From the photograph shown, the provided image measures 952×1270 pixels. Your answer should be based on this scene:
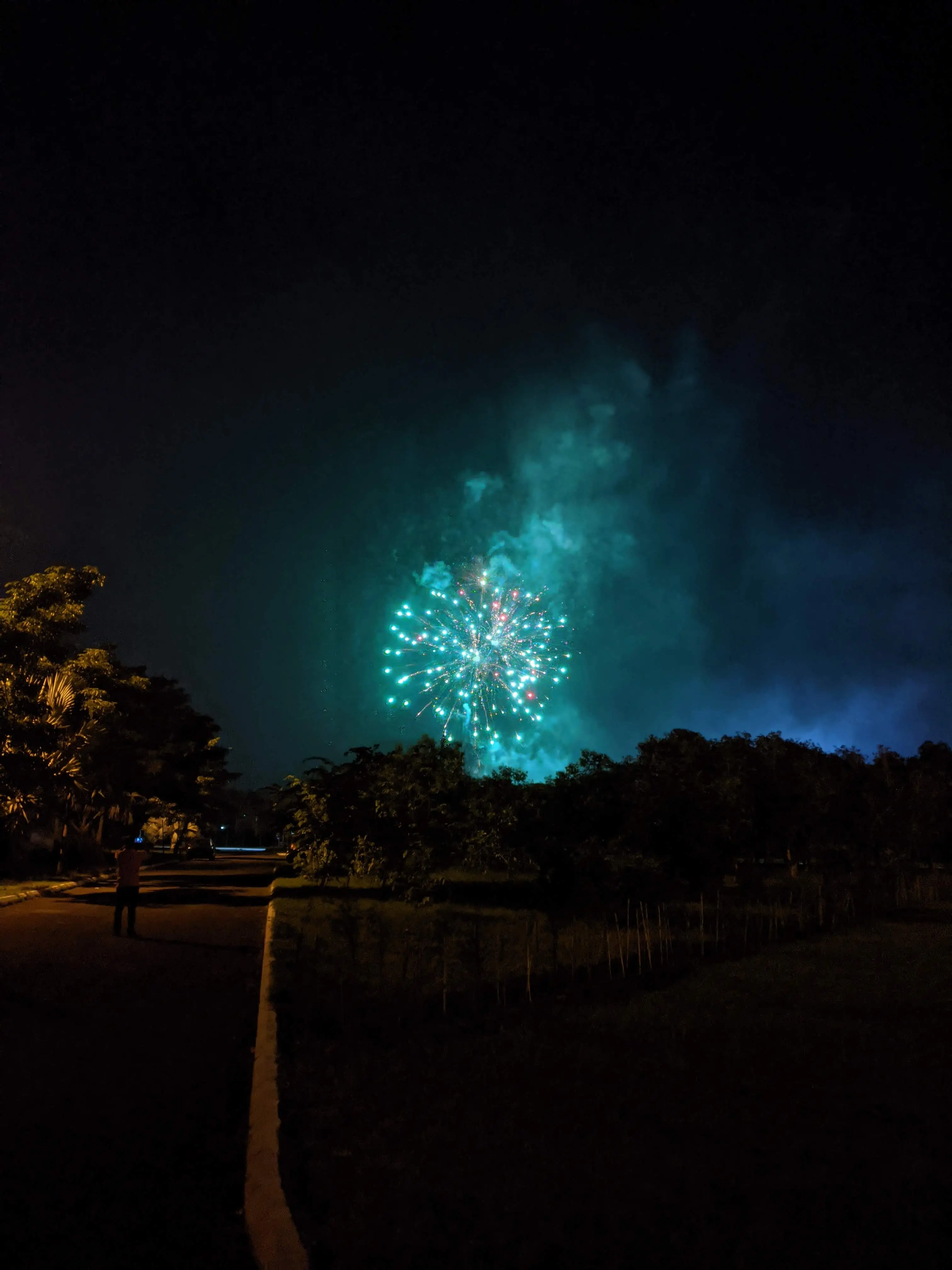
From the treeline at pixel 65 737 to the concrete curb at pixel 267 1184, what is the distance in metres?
19.2

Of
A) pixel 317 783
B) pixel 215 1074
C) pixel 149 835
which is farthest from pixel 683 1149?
pixel 149 835

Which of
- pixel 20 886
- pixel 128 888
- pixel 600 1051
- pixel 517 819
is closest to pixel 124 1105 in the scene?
pixel 600 1051

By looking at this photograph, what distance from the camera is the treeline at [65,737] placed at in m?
24.2

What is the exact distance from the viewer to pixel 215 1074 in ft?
23.9

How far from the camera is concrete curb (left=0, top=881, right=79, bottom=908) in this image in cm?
2230

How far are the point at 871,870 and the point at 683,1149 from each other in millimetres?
31886

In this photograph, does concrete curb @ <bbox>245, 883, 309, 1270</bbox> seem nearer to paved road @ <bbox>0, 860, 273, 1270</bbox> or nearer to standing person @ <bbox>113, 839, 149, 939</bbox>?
paved road @ <bbox>0, 860, 273, 1270</bbox>

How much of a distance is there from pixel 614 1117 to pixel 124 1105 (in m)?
3.49

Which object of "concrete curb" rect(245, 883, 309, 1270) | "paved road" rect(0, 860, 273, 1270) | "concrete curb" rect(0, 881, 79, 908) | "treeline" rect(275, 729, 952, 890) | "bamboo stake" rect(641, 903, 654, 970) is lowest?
"concrete curb" rect(0, 881, 79, 908)

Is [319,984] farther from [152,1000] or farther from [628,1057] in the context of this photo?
[628,1057]

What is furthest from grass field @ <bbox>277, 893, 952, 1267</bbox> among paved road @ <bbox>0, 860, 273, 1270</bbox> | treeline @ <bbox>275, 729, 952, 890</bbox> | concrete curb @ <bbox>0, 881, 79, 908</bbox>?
concrete curb @ <bbox>0, 881, 79, 908</bbox>

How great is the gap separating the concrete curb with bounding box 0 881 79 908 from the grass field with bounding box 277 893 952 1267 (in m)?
13.8

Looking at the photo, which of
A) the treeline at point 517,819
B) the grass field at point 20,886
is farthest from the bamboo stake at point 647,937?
the grass field at point 20,886

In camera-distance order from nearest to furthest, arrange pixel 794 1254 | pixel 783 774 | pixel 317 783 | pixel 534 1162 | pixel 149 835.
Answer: pixel 794 1254 → pixel 534 1162 → pixel 317 783 → pixel 783 774 → pixel 149 835
